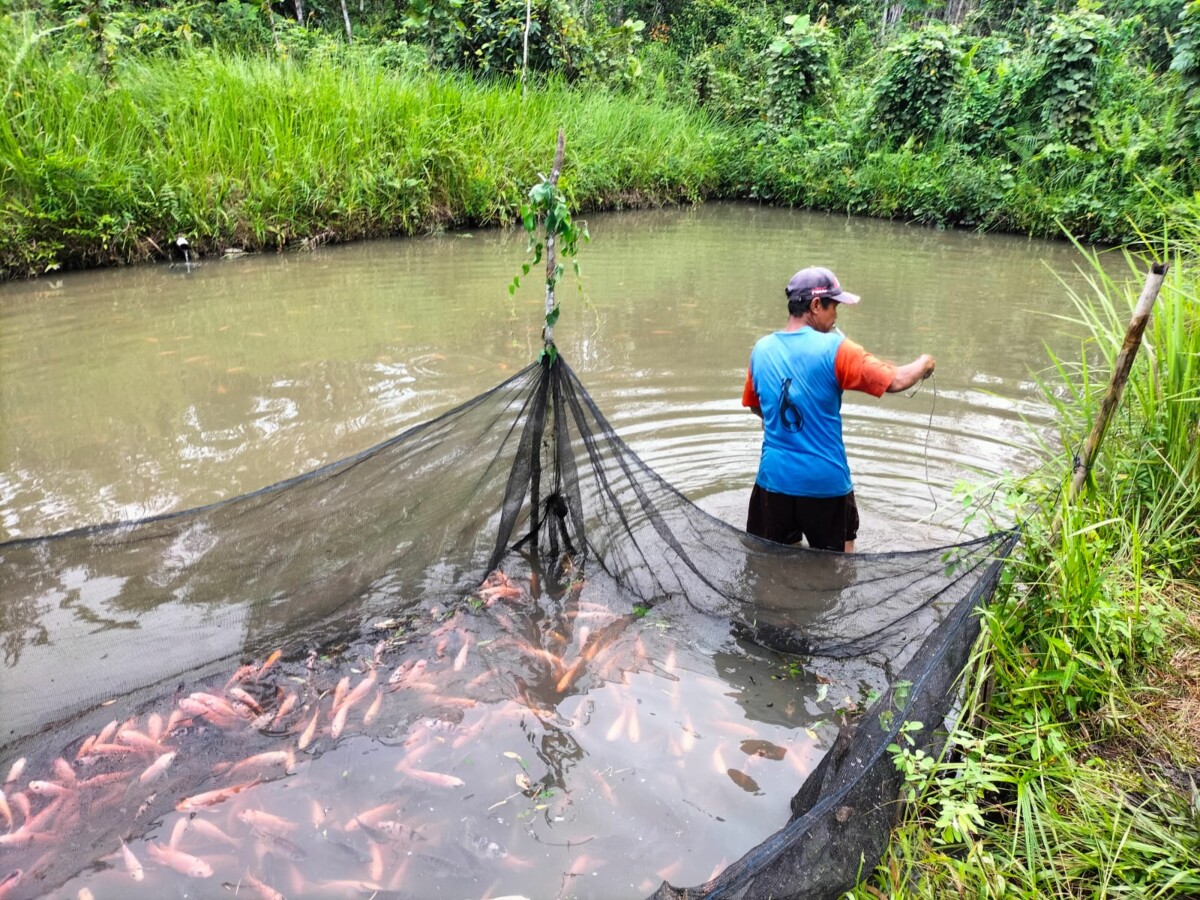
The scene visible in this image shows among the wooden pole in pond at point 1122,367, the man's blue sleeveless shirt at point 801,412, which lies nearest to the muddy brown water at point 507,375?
the man's blue sleeveless shirt at point 801,412

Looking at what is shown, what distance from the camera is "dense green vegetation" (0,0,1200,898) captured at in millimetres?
2283

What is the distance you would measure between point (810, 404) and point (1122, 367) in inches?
45.5

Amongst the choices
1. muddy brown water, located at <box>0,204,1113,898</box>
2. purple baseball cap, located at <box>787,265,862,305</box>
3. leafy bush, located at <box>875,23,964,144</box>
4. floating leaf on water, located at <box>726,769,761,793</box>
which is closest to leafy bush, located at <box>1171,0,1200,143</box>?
muddy brown water, located at <box>0,204,1113,898</box>

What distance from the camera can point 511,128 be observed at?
1194cm

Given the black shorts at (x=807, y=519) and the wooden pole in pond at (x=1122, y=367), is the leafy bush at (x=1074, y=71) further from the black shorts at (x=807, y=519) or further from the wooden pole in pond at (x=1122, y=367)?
the wooden pole in pond at (x=1122, y=367)

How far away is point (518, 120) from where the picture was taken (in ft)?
39.6

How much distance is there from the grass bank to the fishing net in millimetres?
135

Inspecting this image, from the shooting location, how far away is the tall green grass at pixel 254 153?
8648 millimetres

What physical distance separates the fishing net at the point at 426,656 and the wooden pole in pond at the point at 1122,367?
0.33 meters

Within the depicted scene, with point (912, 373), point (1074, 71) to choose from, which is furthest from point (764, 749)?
point (1074, 71)

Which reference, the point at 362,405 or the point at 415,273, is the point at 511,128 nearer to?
the point at 415,273

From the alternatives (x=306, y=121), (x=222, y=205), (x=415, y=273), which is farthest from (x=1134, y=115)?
(x=222, y=205)

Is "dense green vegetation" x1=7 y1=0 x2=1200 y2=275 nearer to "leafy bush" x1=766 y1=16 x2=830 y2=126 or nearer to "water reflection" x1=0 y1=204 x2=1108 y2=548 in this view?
"leafy bush" x1=766 y1=16 x2=830 y2=126

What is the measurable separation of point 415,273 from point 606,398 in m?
4.21
